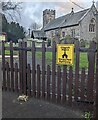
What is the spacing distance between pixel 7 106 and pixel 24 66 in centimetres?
105

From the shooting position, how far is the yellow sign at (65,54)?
4.12 meters

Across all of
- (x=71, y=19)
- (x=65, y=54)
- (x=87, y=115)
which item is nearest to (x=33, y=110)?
(x=87, y=115)

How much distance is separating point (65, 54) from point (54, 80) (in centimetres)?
64

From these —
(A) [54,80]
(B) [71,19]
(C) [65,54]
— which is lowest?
(A) [54,80]

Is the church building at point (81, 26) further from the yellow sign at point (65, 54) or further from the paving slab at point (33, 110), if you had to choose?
the paving slab at point (33, 110)

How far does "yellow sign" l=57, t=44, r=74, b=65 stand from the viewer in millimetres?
4125

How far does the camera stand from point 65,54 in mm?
4203

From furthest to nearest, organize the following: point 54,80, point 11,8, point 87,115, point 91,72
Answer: point 11,8 → point 54,80 → point 91,72 → point 87,115

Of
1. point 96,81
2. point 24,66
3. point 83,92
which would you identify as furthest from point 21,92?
point 96,81

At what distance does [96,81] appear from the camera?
3.91m

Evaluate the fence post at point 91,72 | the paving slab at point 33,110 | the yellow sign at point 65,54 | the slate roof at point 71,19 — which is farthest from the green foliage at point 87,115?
the slate roof at point 71,19

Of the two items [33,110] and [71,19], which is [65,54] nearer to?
[33,110]

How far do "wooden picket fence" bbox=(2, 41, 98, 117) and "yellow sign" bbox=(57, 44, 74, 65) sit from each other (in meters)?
0.10

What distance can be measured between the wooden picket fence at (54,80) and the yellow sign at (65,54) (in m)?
0.10
